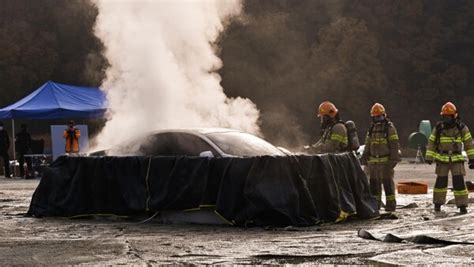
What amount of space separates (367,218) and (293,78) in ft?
140

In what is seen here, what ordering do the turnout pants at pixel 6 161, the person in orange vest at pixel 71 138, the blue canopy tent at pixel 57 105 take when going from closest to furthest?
the person in orange vest at pixel 71 138
the turnout pants at pixel 6 161
the blue canopy tent at pixel 57 105

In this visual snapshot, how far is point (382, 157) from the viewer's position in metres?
15.5

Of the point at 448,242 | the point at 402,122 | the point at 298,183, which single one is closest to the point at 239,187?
the point at 298,183

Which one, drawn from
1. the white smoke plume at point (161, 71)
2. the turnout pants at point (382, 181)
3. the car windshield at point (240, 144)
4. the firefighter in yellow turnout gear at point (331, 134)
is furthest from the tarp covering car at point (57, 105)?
the turnout pants at point (382, 181)

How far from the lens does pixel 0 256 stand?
9969 mm

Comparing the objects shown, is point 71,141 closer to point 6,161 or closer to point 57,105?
point 57,105

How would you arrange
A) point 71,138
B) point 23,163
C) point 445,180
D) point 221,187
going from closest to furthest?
point 221,187, point 445,180, point 71,138, point 23,163

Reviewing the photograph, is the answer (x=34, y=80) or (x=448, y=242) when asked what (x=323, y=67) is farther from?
(x=448, y=242)

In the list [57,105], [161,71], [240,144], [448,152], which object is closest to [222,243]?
[240,144]

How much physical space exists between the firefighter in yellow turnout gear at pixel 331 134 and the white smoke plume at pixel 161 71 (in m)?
2.47

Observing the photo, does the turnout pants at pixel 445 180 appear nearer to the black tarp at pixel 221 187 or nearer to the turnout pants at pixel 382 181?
the turnout pants at pixel 382 181

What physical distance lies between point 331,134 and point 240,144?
184 centimetres

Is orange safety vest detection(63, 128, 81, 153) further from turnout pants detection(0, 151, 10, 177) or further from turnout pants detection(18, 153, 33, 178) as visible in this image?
turnout pants detection(0, 151, 10, 177)

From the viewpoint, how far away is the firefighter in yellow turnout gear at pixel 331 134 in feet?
50.9
